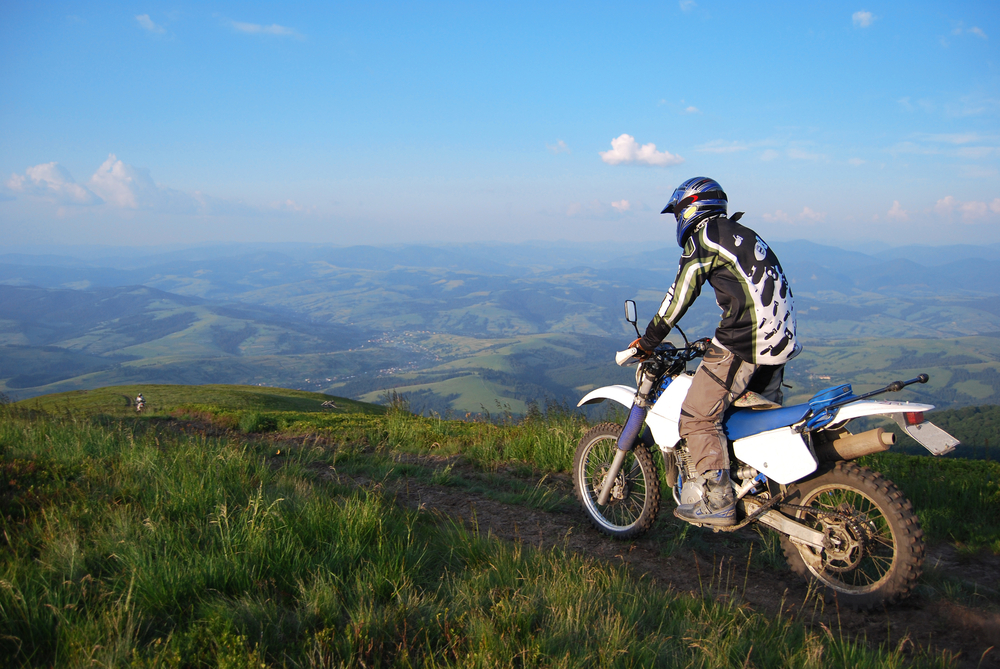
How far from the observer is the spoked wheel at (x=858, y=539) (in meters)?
3.81

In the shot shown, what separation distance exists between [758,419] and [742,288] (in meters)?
1.11

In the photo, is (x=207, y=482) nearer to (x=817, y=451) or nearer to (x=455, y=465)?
(x=455, y=465)

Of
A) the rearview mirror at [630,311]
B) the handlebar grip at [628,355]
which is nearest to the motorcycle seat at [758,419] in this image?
the handlebar grip at [628,355]

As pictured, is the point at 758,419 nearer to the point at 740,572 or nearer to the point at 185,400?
the point at 740,572

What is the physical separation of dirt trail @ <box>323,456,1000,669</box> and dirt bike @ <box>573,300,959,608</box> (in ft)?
0.67

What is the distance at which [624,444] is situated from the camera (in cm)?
541

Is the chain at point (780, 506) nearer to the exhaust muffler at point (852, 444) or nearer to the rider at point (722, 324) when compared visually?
the rider at point (722, 324)

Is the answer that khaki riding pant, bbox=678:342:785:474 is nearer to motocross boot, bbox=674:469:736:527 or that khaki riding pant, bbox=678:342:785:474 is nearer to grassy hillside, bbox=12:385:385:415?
motocross boot, bbox=674:469:736:527

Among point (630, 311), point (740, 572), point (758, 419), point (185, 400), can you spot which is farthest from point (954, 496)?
point (185, 400)

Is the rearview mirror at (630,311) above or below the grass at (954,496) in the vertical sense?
above

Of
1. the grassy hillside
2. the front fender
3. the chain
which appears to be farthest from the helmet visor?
the grassy hillside

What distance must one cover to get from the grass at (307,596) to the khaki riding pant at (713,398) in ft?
3.91

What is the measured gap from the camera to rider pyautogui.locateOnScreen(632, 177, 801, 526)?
4.38m

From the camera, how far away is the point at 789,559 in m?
4.52
